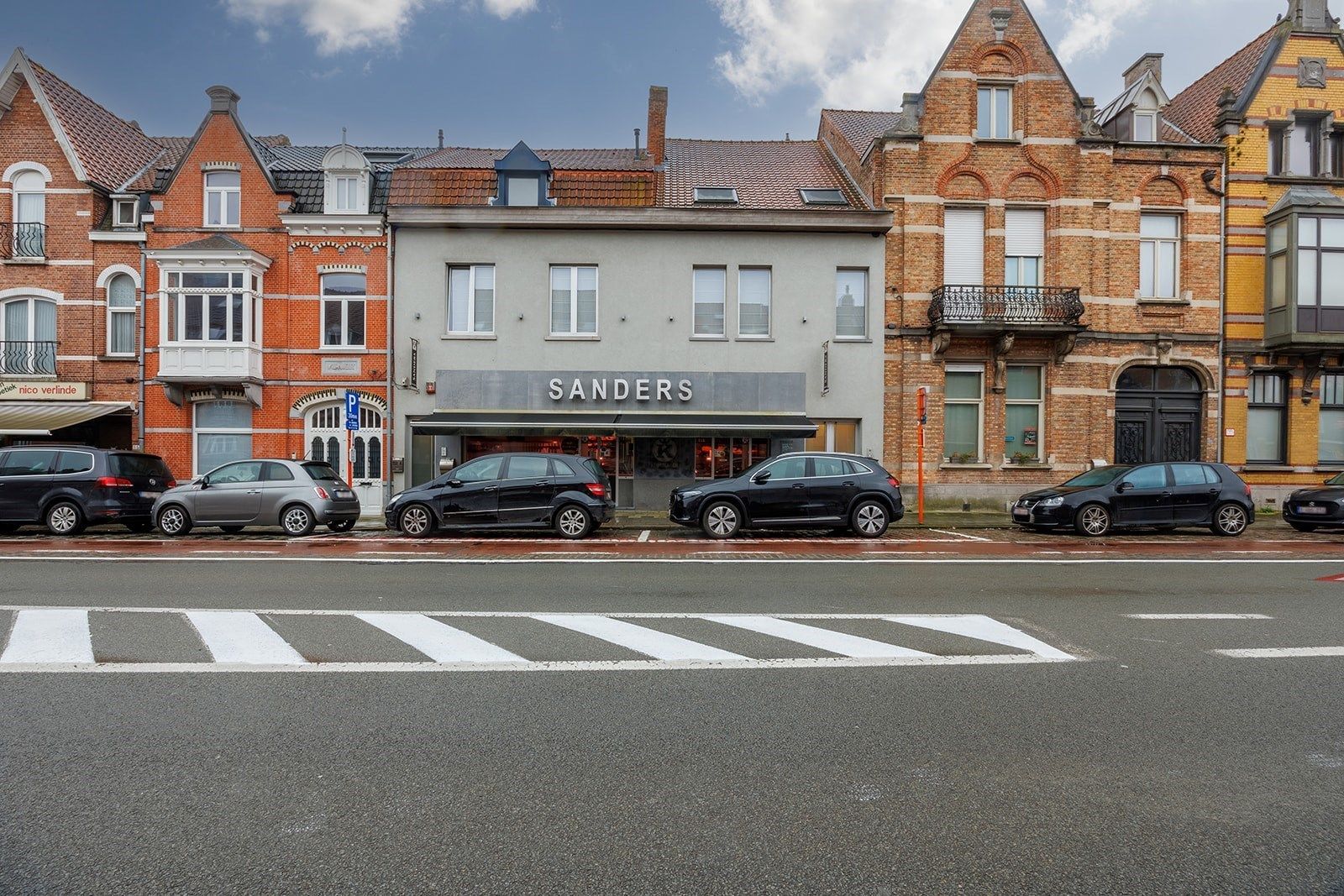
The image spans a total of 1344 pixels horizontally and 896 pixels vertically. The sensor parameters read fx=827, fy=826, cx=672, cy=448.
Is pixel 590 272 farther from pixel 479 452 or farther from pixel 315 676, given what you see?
pixel 315 676

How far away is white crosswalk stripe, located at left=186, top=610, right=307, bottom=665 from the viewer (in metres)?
5.80

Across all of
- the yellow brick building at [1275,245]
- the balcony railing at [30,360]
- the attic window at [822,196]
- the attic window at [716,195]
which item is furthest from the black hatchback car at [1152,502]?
the balcony railing at [30,360]

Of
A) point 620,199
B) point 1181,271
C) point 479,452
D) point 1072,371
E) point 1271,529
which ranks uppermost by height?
point 620,199

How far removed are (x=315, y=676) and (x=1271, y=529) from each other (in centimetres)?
1933

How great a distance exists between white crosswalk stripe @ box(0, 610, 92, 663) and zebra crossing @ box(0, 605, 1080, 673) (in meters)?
0.02

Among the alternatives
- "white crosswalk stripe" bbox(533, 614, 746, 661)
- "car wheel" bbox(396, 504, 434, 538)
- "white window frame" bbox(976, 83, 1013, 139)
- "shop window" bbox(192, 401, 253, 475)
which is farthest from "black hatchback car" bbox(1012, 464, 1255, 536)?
"shop window" bbox(192, 401, 253, 475)

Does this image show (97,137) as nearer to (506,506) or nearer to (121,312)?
(121,312)

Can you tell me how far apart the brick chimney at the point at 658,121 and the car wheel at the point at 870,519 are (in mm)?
13383

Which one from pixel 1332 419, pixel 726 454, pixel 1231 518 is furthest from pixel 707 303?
pixel 1332 419

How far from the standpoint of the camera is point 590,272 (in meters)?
21.2

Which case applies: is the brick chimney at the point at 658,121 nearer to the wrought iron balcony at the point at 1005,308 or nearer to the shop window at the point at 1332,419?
the wrought iron balcony at the point at 1005,308

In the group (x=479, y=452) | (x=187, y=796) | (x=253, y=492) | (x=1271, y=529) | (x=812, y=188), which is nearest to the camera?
(x=187, y=796)

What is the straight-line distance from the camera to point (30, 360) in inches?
813

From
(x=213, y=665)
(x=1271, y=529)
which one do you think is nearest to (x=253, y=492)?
(x=213, y=665)
